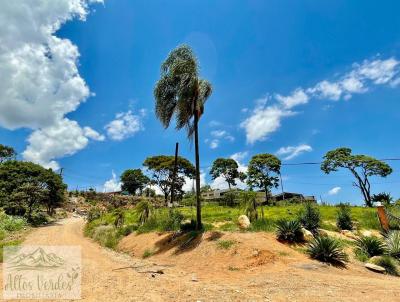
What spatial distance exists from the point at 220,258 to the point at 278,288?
4.42 metres

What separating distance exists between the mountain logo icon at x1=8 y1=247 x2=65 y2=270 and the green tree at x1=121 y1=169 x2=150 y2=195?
66428 millimetres

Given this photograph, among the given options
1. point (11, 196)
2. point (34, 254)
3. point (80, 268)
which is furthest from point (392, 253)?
point (11, 196)

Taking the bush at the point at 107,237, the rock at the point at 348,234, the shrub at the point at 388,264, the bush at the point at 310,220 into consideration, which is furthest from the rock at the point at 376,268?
the bush at the point at 107,237

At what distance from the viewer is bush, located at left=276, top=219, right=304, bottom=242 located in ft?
42.3

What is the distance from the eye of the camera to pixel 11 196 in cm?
3512

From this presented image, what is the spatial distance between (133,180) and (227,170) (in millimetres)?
25869

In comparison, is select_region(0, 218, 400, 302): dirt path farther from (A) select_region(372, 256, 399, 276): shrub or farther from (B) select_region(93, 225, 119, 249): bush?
(B) select_region(93, 225, 119, 249): bush

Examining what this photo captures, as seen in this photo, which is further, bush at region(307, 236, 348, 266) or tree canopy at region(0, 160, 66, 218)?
tree canopy at region(0, 160, 66, 218)

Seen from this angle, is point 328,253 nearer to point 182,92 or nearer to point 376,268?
point 376,268

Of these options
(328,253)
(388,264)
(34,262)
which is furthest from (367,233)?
(34,262)

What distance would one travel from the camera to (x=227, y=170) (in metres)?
64.6

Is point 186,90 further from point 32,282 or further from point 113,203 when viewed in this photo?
point 113,203

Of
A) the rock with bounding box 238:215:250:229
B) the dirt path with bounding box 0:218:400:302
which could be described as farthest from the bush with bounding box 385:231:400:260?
the rock with bounding box 238:215:250:229

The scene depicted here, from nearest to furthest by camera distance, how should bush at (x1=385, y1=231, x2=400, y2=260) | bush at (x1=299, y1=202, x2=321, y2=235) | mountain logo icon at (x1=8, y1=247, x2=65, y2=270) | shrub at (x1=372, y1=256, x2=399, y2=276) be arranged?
mountain logo icon at (x1=8, y1=247, x2=65, y2=270) < shrub at (x1=372, y1=256, x2=399, y2=276) < bush at (x1=385, y1=231, x2=400, y2=260) < bush at (x1=299, y1=202, x2=321, y2=235)
